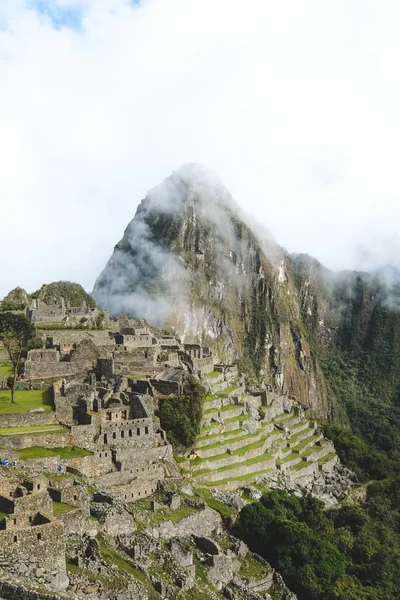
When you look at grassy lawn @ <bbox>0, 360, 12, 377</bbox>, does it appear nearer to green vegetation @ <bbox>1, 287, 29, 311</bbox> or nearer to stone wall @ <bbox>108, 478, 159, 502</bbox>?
stone wall @ <bbox>108, 478, 159, 502</bbox>

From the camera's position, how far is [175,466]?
3572 centimetres

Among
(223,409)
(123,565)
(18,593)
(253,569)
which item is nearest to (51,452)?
(123,565)

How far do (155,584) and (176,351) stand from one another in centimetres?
3253

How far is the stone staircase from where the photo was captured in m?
40.9

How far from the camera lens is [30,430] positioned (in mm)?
30281

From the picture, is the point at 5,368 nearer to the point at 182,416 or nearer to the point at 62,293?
the point at 182,416

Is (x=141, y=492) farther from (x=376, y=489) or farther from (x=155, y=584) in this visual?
(x=376, y=489)

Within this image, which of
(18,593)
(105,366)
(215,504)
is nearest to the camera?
(18,593)

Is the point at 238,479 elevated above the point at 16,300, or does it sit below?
below

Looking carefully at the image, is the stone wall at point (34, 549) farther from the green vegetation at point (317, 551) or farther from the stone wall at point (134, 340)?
the stone wall at point (134, 340)

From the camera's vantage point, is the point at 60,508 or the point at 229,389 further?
the point at 229,389


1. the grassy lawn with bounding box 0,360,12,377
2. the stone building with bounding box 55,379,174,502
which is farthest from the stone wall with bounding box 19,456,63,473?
the grassy lawn with bounding box 0,360,12,377

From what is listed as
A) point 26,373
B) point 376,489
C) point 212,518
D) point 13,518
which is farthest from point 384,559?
point 13,518

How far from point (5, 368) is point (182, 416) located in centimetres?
1319
